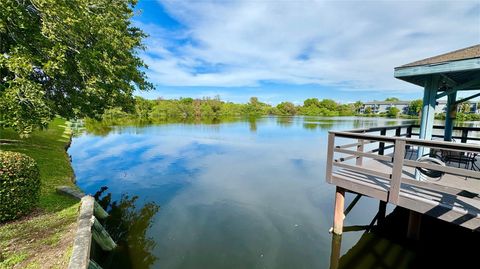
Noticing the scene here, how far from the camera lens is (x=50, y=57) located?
5.70 meters

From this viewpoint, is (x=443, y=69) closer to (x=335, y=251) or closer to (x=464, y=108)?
(x=335, y=251)

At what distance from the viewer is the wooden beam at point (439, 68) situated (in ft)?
12.3

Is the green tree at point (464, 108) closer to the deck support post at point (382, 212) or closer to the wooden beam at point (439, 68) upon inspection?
the deck support post at point (382, 212)

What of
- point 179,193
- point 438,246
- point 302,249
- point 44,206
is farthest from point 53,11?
point 438,246

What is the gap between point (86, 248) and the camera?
11.2 feet

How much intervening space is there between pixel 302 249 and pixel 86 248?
4.17 metres

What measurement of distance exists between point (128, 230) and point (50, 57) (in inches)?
185

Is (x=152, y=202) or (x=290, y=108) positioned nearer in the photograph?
(x=152, y=202)

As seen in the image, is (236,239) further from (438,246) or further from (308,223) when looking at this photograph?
(438,246)

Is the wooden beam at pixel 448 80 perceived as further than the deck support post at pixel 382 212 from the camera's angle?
No

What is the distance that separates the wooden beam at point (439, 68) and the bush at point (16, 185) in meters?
7.62

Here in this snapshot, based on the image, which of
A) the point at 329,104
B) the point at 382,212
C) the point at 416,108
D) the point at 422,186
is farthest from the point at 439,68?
the point at 329,104

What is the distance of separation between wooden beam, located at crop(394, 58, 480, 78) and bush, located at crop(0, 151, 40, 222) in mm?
7622

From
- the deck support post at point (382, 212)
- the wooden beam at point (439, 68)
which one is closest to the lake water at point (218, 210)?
the deck support post at point (382, 212)
